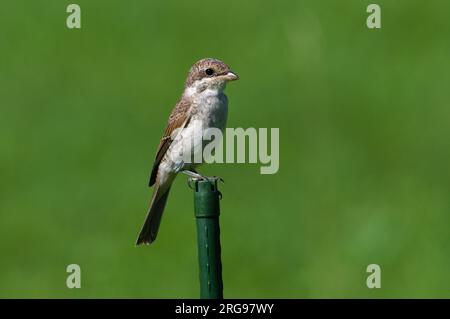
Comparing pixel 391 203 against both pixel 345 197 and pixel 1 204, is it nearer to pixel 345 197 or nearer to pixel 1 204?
pixel 345 197

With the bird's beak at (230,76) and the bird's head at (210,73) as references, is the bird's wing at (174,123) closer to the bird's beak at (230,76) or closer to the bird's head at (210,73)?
the bird's head at (210,73)

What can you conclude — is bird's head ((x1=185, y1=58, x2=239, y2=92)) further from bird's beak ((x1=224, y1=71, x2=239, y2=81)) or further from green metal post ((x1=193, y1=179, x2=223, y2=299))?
green metal post ((x1=193, y1=179, x2=223, y2=299))

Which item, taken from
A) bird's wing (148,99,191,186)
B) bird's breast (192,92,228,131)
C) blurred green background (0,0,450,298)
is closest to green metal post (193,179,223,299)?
bird's breast (192,92,228,131)

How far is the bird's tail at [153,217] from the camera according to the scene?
10625 millimetres

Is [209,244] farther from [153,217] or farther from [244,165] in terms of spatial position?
[244,165]

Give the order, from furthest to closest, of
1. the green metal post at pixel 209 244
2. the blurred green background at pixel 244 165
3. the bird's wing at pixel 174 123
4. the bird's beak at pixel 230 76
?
the blurred green background at pixel 244 165 < the bird's wing at pixel 174 123 < the bird's beak at pixel 230 76 < the green metal post at pixel 209 244

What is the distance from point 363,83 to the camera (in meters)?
18.2

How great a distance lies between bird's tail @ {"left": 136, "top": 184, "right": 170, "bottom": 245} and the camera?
34.9 feet

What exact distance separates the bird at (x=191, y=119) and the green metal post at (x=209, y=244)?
2.15 meters

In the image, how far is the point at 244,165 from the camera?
16500 millimetres

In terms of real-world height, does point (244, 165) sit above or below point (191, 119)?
below

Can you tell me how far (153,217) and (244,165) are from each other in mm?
5744

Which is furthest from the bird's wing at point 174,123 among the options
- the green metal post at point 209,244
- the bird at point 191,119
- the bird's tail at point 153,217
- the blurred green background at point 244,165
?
the blurred green background at point 244,165

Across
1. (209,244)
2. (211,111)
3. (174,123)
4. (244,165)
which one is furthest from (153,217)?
(244,165)
